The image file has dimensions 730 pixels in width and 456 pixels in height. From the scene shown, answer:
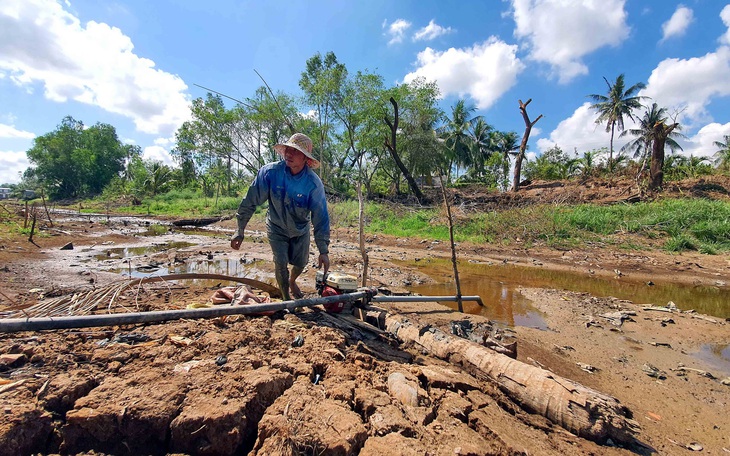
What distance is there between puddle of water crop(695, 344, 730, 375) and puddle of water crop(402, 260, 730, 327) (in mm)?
1764

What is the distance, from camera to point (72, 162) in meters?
45.7

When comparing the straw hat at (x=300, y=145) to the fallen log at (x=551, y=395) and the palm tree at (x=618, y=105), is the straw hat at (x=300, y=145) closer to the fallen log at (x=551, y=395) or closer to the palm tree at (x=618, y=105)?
the fallen log at (x=551, y=395)

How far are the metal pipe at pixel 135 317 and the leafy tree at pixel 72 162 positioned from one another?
189ft

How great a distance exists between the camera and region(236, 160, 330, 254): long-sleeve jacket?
3.45 meters

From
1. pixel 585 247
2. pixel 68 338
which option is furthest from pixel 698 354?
pixel 585 247

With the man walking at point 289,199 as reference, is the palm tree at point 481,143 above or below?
above

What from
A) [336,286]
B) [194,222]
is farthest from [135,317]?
[194,222]

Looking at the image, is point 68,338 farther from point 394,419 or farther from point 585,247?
point 585,247

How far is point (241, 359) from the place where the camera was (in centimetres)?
221

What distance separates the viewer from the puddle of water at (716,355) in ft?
12.4

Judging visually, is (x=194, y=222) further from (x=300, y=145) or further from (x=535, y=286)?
(x=300, y=145)

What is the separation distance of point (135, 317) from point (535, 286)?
7.25 metres

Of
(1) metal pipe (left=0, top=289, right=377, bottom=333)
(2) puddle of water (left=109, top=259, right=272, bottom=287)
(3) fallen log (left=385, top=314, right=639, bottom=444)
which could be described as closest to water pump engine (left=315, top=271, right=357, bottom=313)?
(1) metal pipe (left=0, top=289, right=377, bottom=333)

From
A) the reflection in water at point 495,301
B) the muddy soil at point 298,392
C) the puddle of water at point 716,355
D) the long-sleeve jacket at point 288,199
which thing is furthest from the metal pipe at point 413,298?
the puddle of water at point 716,355
